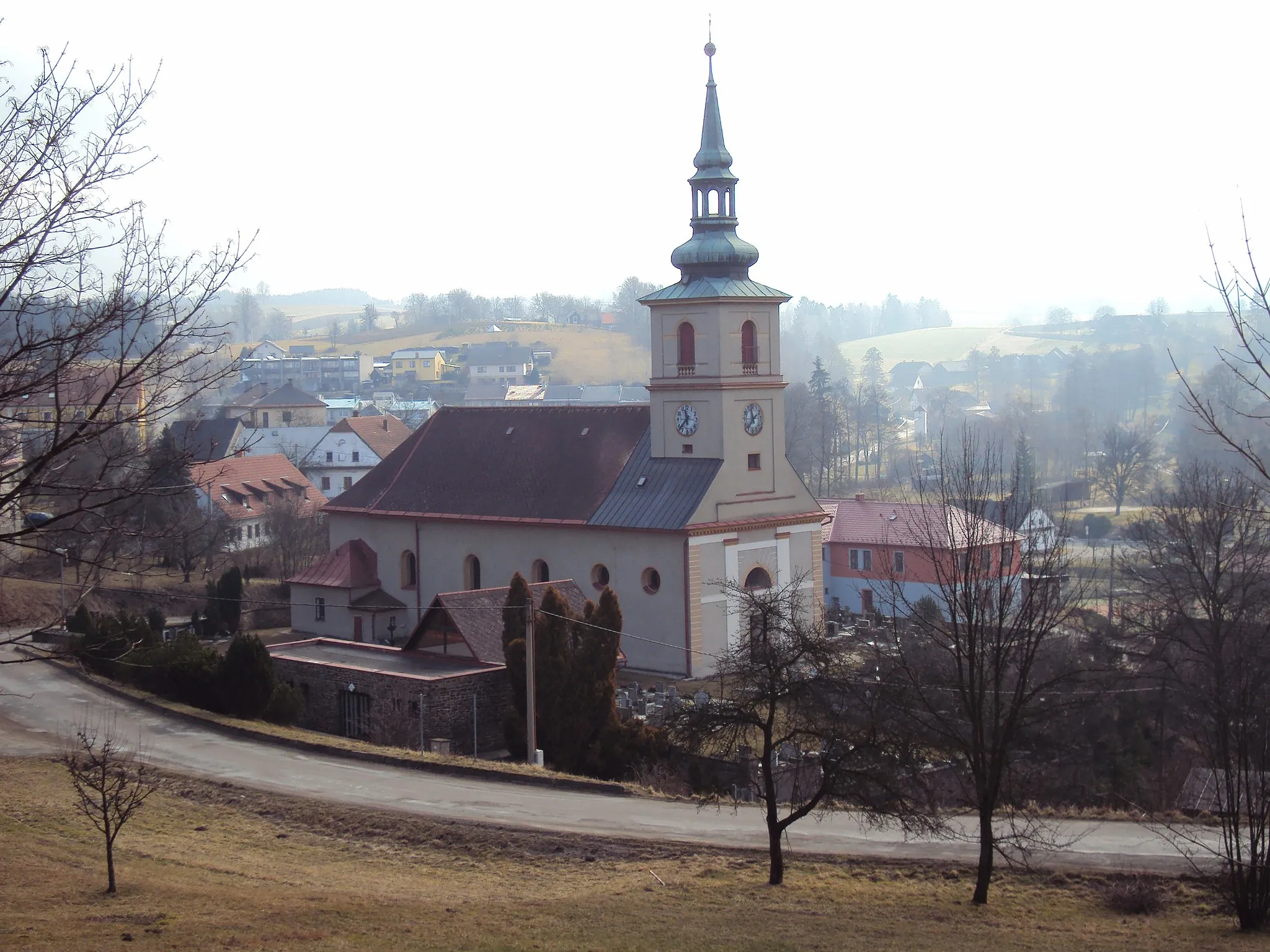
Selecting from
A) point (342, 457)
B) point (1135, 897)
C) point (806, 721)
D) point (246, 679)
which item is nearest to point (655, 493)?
point (246, 679)

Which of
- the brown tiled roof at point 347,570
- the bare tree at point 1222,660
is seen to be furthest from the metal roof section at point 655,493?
the bare tree at point 1222,660

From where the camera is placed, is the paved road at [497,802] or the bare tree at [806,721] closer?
the bare tree at [806,721]

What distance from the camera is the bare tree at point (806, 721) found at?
677 inches

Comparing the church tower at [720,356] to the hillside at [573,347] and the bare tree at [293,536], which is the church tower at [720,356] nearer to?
the bare tree at [293,536]

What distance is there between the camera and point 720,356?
1599 inches

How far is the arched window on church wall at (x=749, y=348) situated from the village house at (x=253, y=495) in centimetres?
2766

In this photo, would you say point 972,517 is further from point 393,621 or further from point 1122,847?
point 393,621

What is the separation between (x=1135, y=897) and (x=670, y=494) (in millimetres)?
24432

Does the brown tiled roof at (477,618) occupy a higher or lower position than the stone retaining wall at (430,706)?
higher

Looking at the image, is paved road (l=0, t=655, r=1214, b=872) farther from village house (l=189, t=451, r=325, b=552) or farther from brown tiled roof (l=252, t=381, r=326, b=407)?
brown tiled roof (l=252, t=381, r=326, b=407)

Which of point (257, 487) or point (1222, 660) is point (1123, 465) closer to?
point (257, 487)

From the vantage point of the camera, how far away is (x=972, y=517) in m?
17.7

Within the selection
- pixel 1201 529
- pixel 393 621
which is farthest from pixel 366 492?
pixel 1201 529

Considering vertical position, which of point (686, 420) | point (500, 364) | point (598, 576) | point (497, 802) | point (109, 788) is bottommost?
point (497, 802)
